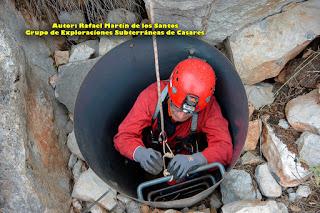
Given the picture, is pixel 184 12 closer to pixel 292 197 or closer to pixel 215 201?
pixel 215 201

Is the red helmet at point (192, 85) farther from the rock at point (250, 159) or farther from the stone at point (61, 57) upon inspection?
the stone at point (61, 57)

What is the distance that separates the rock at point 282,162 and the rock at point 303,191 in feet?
Result: 0.12

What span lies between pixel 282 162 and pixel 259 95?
58cm

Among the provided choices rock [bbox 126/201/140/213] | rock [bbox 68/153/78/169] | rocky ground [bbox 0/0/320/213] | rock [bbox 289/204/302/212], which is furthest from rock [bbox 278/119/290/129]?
rock [bbox 68/153/78/169]

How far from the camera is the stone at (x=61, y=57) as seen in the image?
3.24 meters

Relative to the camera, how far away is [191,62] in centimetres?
254

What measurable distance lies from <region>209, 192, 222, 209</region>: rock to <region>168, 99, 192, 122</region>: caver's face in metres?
0.60

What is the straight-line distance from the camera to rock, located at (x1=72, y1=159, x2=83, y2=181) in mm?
2999

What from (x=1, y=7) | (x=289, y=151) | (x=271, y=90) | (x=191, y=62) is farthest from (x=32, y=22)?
(x=289, y=151)

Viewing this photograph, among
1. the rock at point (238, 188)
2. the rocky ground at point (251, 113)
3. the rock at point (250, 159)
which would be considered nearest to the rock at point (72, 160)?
the rocky ground at point (251, 113)

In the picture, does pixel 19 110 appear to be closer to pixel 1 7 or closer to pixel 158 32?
pixel 1 7

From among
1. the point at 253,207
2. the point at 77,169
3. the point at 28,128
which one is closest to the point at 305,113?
the point at 253,207

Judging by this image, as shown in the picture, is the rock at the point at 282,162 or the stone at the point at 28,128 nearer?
the stone at the point at 28,128

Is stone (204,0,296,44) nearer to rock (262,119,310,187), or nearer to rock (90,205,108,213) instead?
rock (262,119,310,187)
